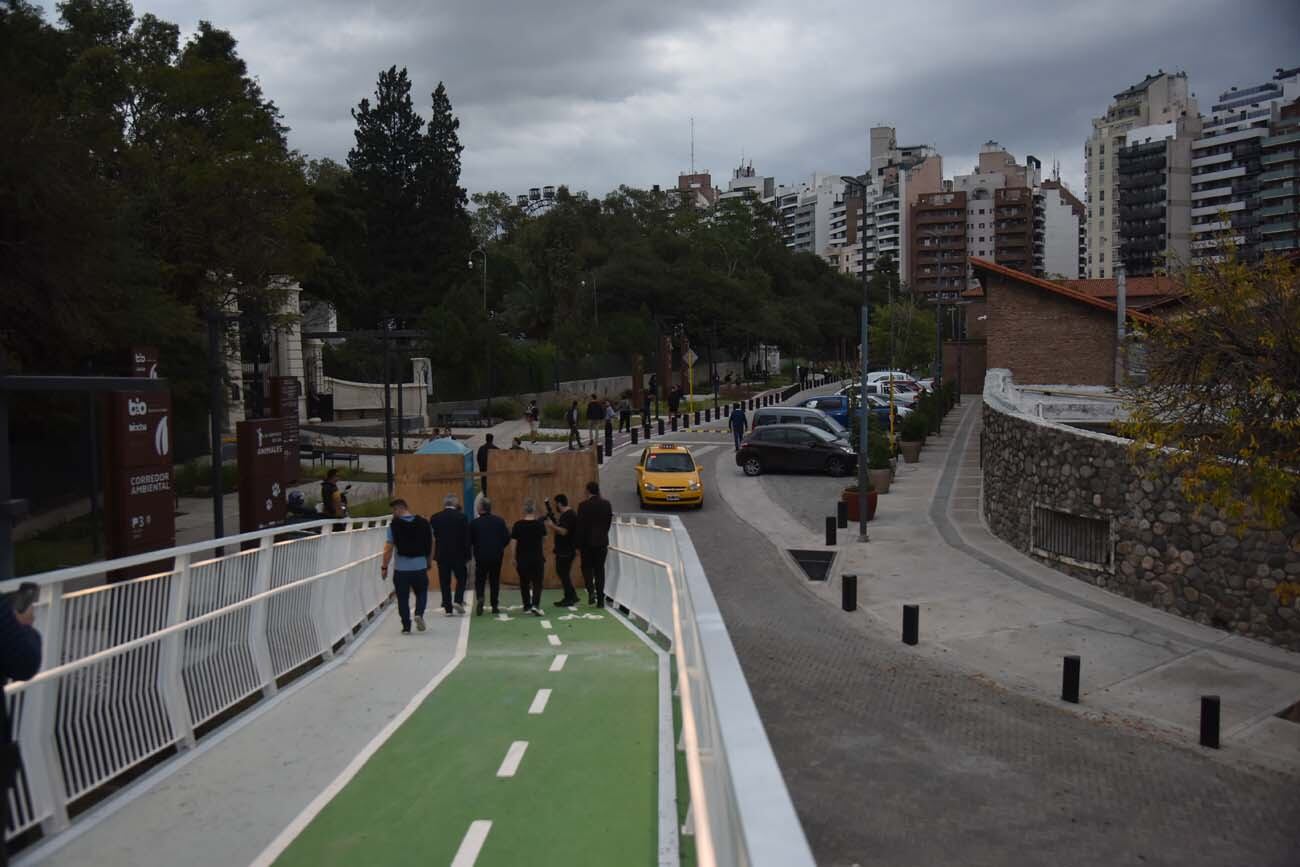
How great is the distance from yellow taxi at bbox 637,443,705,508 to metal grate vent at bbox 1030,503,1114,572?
8.79m

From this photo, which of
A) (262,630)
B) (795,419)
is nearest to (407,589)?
(262,630)

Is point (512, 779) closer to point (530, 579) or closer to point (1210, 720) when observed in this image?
point (530, 579)

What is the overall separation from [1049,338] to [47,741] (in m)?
43.0

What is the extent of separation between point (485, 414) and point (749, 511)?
91.4 feet

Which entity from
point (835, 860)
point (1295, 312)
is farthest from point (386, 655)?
point (1295, 312)

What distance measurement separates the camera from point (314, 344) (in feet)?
187

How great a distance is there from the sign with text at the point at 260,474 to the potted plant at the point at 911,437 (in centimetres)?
2420

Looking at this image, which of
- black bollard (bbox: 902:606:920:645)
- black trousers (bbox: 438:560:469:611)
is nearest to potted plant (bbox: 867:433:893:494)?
black bollard (bbox: 902:606:920:645)

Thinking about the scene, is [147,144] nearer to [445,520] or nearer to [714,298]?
[445,520]

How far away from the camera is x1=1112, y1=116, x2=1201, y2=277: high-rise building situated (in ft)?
471

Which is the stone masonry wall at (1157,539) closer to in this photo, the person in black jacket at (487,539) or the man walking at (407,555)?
the person in black jacket at (487,539)

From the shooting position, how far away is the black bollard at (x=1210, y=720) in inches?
477

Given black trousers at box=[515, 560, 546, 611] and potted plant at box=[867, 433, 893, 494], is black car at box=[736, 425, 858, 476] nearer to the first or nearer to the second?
potted plant at box=[867, 433, 893, 494]

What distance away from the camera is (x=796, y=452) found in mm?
34125
